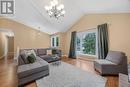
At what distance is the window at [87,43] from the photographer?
641 cm

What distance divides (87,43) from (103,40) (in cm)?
174

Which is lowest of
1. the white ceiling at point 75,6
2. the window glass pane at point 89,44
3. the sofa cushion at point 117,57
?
the sofa cushion at point 117,57

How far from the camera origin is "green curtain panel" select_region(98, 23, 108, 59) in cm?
517

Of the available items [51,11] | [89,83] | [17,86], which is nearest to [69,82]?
[89,83]

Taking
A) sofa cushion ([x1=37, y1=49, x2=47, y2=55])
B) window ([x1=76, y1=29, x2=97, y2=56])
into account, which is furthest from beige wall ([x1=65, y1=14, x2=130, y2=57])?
sofa cushion ([x1=37, y1=49, x2=47, y2=55])

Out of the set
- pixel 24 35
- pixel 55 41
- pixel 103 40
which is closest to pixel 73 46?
pixel 55 41

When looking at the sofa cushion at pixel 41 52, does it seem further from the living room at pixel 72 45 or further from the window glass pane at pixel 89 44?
the window glass pane at pixel 89 44

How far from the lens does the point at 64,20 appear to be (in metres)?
6.53

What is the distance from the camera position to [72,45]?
766cm

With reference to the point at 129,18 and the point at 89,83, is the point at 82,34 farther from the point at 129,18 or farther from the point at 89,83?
the point at 89,83

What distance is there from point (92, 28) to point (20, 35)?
5659 millimetres

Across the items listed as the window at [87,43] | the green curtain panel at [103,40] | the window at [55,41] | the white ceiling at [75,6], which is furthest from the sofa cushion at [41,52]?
the green curtain panel at [103,40]

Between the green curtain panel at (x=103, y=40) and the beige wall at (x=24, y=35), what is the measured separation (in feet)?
19.3

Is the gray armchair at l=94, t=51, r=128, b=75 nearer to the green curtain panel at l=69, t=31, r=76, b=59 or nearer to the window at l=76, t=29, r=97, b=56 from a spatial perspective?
the window at l=76, t=29, r=97, b=56
